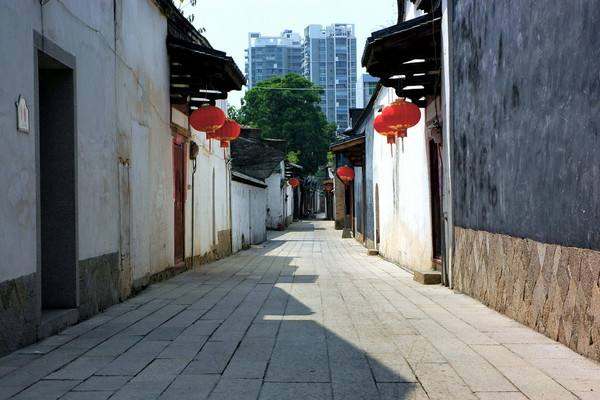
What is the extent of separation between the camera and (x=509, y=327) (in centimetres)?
548

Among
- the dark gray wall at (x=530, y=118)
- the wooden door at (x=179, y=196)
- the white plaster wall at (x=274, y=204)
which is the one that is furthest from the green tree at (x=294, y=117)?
the dark gray wall at (x=530, y=118)

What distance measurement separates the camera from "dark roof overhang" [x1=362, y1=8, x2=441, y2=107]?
8.34m

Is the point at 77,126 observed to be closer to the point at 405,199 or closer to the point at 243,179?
the point at 405,199

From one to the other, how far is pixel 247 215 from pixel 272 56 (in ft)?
386

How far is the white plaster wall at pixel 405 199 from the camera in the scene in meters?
10.3

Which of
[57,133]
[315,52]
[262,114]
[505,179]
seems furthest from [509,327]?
[315,52]

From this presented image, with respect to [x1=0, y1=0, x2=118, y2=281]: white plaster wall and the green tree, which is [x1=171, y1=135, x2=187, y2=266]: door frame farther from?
the green tree

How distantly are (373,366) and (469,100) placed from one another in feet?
13.3

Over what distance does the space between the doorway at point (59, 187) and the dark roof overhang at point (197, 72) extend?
170 inches

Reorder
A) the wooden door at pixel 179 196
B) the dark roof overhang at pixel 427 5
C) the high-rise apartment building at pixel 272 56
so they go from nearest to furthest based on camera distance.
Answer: the dark roof overhang at pixel 427 5 < the wooden door at pixel 179 196 < the high-rise apartment building at pixel 272 56

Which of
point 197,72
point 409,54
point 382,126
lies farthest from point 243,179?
point 409,54

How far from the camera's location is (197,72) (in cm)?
1072

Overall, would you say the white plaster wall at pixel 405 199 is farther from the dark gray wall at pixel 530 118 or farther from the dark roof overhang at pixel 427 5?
the dark gray wall at pixel 530 118

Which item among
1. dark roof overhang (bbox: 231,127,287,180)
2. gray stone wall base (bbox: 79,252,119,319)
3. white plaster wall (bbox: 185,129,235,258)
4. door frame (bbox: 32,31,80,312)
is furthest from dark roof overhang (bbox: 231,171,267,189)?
door frame (bbox: 32,31,80,312)
